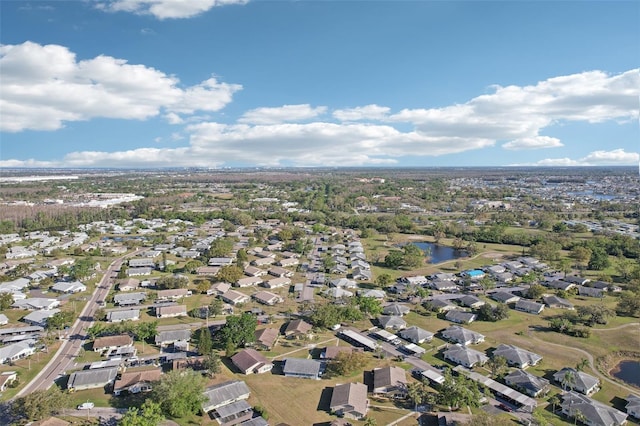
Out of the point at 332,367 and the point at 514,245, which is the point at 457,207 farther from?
the point at 332,367

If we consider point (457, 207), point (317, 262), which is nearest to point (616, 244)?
point (317, 262)

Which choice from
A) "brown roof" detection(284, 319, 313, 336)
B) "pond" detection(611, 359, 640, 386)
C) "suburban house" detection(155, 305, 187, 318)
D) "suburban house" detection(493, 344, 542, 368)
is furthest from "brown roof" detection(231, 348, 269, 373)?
"pond" detection(611, 359, 640, 386)

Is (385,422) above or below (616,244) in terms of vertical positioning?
below

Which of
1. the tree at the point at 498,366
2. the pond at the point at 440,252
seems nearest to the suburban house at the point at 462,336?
the tree at the point at 498,366

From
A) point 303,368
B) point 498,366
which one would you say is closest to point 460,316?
point 498,366

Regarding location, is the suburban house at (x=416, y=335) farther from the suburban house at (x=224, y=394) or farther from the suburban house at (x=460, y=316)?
the suburban house at (x=224, y=394)

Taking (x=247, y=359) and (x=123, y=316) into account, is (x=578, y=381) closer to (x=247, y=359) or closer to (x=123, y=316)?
(x=247, y=359)

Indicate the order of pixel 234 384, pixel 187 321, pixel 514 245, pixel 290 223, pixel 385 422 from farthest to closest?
pixel 290 223 < pixel 514 245 < pixel 187 321 < pixel 234 384 < pixel 385 422
